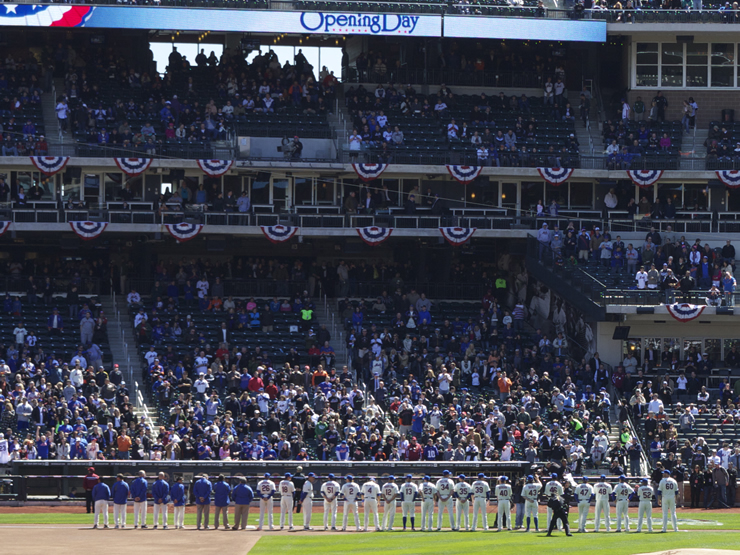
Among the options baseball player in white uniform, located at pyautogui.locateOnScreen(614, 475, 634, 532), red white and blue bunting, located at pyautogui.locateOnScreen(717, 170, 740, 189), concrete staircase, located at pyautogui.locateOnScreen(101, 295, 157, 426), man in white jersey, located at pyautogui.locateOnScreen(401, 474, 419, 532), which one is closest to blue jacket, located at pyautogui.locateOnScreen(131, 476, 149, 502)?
man in white jersey, located at pyautogui.locateOnScreen(401, 474, 419, 532)

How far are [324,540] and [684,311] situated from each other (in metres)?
15.7

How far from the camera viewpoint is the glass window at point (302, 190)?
4606 centimetres

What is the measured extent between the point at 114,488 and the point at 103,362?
10158 millimetres

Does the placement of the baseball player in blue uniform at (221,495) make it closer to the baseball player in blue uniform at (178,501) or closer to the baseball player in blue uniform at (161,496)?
the baseball player in blue uniform at (178,501)

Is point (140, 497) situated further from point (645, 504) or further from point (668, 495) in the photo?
point (668, 495)

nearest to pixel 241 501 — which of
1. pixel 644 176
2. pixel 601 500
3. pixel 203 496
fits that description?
pixel 203 496

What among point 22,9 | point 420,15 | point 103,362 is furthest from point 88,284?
point 420,15

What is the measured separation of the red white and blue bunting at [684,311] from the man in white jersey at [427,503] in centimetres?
1246

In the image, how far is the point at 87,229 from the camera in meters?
42.2

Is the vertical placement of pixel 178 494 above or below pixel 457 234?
below

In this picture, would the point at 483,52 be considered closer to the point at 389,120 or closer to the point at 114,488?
the point at 389,120

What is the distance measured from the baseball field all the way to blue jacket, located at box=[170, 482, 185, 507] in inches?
24.4

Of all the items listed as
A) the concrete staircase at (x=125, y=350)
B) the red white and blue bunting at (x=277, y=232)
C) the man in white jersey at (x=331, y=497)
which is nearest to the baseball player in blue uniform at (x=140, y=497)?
the man in white jersey at (x=331, y=497)

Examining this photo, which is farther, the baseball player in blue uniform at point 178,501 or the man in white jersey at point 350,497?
the man in white jersey at point 350,497
